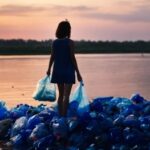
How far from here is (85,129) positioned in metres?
8.70

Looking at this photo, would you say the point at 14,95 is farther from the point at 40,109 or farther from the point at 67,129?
the point at 67,129

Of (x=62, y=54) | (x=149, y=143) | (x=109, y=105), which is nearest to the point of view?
(x=149, y=143)

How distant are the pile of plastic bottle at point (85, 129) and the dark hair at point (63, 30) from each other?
3.34ft

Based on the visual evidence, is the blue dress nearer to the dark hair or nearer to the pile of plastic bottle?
the dark hair

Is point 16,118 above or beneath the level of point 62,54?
beneath

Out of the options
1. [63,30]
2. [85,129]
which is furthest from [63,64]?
[85,129]

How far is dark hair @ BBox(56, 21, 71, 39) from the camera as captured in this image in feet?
29.1

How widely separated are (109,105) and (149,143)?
175 cm

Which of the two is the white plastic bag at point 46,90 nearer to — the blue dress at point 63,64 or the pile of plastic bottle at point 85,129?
the pile of plastic bottle at point 85,129

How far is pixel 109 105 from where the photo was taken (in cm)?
995

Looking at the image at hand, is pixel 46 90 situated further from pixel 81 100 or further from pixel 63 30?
pixel 63 30

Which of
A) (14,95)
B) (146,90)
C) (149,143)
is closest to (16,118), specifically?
(149,143)

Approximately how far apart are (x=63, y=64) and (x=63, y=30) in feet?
1.63

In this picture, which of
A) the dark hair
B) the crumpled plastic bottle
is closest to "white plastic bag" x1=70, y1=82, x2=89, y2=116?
the crumpled plastic bottle
